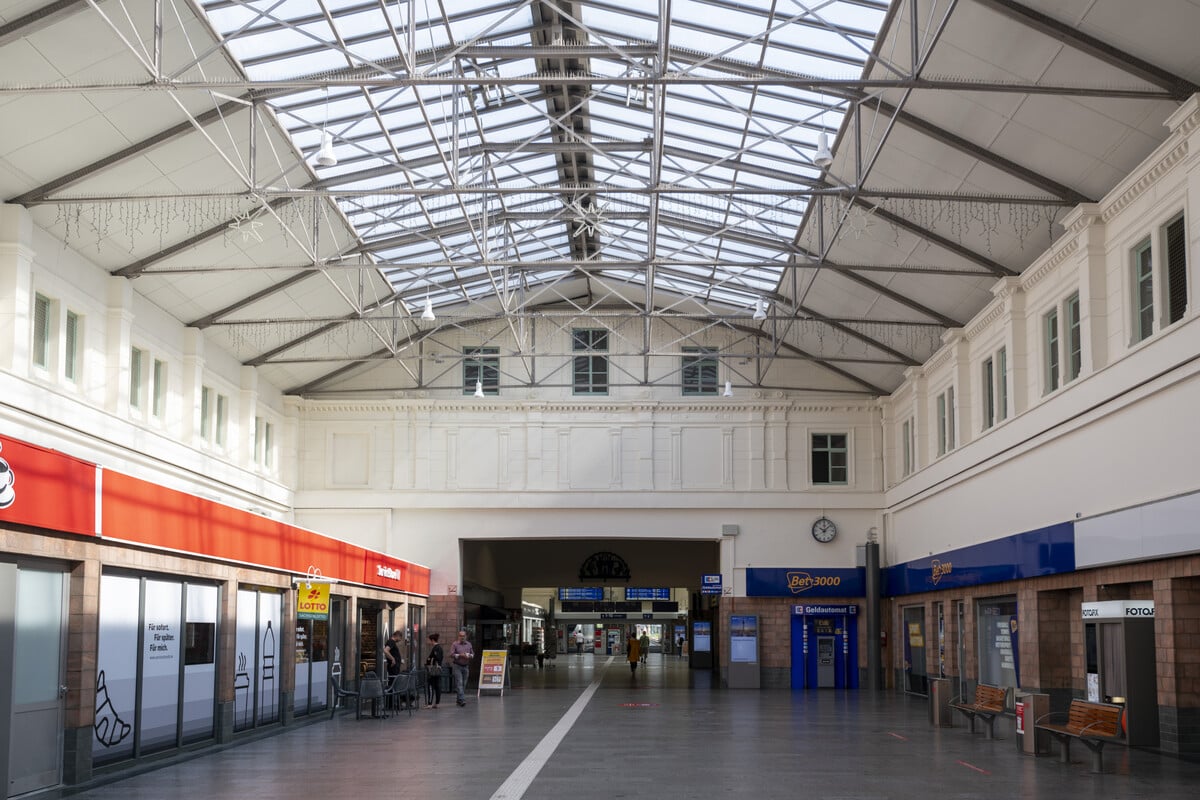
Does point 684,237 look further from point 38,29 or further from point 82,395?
point 38,29

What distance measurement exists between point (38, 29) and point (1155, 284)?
15154 millimetres

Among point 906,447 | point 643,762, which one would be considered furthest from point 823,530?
point 643,762

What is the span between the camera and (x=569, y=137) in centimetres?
2586

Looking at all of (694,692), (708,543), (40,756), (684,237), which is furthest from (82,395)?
(708,543)

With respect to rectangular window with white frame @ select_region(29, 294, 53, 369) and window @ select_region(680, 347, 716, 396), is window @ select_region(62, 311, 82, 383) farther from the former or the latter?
window @ select_region(680, 347, 716, 396)

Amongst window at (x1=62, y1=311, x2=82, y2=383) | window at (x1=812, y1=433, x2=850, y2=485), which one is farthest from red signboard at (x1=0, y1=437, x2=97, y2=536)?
window at (x1=812, y1=433, x2=850, y2=485)

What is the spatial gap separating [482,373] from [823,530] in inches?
424

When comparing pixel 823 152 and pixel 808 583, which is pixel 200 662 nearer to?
pixel 823 152

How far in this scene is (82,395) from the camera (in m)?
22.9

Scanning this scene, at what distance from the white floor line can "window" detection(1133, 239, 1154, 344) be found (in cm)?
1047

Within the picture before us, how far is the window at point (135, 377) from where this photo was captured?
2578 centimetres

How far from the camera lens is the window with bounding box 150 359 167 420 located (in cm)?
2694

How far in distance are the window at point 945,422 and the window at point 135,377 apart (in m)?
17.9

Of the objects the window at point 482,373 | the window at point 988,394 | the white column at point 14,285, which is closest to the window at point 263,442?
the window at point 482,373
